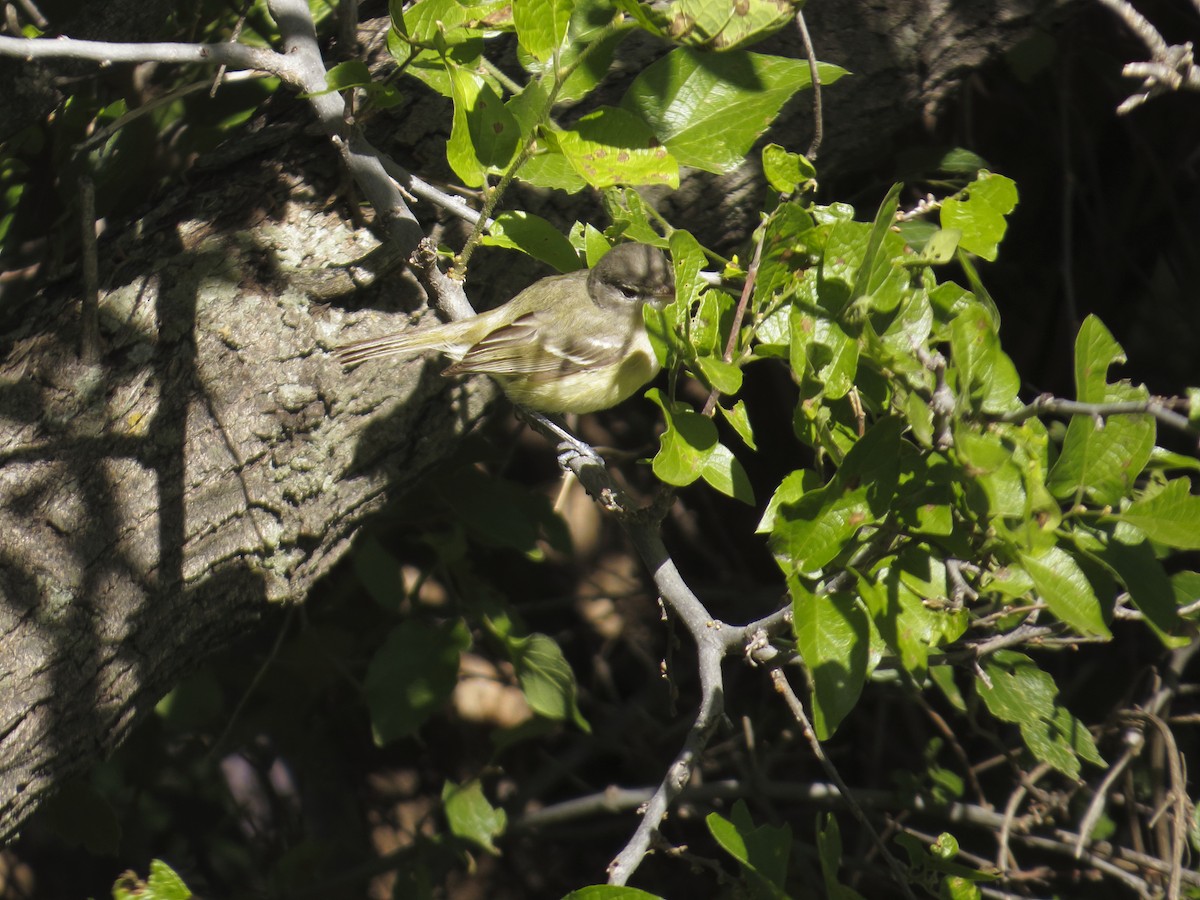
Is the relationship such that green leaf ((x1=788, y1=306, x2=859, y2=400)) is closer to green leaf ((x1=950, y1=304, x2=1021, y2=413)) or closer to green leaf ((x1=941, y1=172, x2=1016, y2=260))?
green leaf ((x1=950, y1=304, x2=1021, y2=413))

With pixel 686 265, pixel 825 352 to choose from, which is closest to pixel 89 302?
pixel 686 265

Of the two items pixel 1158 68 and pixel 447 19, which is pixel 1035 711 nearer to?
pixel 1158 68

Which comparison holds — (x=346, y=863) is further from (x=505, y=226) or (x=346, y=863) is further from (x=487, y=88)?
(x=487, y=88)

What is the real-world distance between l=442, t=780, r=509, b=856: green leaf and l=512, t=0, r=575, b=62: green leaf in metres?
2.18

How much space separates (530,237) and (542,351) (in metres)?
1.18

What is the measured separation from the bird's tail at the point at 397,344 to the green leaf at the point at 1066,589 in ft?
4.83

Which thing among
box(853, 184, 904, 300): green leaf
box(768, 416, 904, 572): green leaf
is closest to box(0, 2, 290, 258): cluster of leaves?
box(853, 184, 904, 300): green leaf

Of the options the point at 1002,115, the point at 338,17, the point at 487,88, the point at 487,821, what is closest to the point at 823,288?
the point at 487,88

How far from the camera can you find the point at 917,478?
1.46 metres

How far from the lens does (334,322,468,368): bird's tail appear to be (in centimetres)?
248

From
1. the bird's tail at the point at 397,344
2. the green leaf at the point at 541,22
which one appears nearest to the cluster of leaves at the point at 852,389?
the green leaf at the point at 541,22

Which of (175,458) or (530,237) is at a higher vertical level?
(530,237)

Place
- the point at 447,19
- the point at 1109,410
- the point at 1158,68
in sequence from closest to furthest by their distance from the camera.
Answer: the point at 1109,410
the point at 1158,68
the point at 447,19

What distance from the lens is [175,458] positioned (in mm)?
2266
